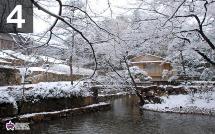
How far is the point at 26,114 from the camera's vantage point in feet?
55.6

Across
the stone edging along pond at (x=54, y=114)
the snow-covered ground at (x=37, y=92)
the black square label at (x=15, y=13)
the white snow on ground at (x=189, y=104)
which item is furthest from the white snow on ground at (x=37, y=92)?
the black square label at (x=15, y=13)

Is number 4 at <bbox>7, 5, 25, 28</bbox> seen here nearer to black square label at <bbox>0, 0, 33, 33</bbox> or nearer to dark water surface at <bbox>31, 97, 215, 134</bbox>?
black square label at <bbox>0, 0, 33, 33</bbox>

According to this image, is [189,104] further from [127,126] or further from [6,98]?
[6,98]

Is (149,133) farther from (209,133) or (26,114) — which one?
(26,114)

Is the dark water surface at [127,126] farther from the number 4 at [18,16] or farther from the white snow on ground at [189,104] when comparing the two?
the number 4 at [18,16]

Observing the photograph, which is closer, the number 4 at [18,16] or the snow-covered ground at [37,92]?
the number 4 at [18,16]

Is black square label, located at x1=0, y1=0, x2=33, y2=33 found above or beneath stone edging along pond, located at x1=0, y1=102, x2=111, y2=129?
above

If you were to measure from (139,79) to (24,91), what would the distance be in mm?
23032

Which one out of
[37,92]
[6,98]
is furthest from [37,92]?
[6,98]

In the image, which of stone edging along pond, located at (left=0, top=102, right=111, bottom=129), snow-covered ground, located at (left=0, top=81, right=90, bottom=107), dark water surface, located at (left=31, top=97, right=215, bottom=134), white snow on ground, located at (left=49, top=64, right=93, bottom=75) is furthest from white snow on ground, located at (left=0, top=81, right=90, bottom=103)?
white snow on ground, located at (left=49, top=64, right=93, bottom=75)

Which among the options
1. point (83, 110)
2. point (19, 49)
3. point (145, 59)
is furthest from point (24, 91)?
point (145, 59)

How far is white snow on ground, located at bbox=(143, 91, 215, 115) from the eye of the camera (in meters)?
20.6

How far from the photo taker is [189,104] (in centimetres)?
2212

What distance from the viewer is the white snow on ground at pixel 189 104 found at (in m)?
20.6
